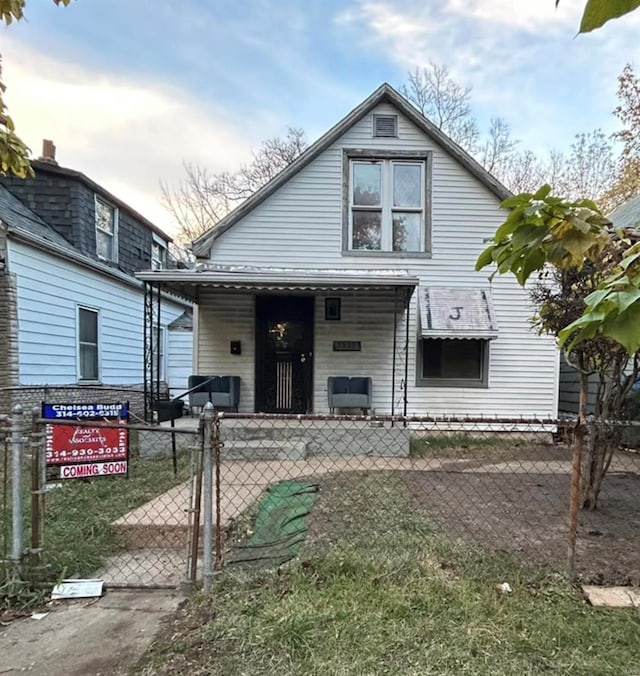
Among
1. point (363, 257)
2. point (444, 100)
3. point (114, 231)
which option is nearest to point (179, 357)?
point (114, 231)

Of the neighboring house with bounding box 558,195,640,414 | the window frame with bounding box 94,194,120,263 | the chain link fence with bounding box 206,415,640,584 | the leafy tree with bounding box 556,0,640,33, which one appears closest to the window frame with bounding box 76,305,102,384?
the window frame with bounding box 94,194,120,263

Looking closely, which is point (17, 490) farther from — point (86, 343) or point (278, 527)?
point (86, 343)

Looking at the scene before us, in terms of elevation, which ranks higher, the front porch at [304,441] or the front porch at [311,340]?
the front porch at [311,340]

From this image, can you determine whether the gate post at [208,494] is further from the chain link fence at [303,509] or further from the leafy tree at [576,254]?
the leafy tree at [576,254]

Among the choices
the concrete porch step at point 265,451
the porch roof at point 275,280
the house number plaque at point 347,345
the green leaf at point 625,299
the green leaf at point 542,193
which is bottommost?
the concrete porch step at point 265,451

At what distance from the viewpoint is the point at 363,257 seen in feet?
28.7

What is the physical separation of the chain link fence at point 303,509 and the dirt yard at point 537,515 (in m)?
0.02

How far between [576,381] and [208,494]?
34.1ft

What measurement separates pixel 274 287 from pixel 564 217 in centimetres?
597

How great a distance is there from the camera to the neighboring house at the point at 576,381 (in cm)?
966

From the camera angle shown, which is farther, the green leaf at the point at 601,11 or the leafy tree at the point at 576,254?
the leafy tree at the point at 576,254

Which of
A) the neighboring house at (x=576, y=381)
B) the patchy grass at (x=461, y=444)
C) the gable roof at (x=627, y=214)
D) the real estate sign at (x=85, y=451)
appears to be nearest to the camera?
the real estate sign at (x=85, y=451)

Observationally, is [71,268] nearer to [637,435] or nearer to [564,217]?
[564,217]

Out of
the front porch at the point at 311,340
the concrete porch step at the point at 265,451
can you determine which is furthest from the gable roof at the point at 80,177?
the concrete porch step at the point at 265,451
